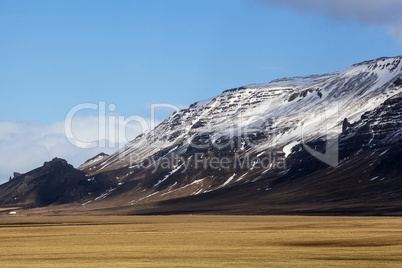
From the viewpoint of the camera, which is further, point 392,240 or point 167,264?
point 392,240

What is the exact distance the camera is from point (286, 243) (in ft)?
291

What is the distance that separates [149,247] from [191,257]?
15.3m

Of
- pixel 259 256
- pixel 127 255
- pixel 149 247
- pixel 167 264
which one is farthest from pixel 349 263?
pixel 149 247

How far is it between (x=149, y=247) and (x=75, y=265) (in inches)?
882

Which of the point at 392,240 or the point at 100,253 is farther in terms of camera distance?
the point at 392,240

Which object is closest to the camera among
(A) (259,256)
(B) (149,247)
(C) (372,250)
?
(A) (259,256)

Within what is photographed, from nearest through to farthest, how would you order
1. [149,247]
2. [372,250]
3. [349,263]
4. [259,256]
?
[349,263] < [259,256] < [372,250] < [149,247]

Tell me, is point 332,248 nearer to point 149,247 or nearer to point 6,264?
point 149,247

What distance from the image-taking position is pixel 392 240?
88875 mm

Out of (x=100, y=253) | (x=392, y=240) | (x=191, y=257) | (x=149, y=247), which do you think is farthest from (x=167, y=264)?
(x=392, y=240)

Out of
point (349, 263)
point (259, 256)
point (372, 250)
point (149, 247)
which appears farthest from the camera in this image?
point (149, 247)

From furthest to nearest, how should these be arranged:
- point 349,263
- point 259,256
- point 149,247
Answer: point 149,247, point 259,256, point 349,263

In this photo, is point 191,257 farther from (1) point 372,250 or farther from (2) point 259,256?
(1) point 372,250

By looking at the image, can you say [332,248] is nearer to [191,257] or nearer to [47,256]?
[191,257]
